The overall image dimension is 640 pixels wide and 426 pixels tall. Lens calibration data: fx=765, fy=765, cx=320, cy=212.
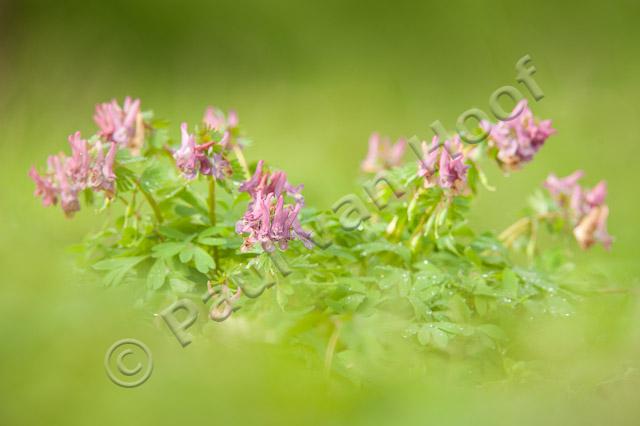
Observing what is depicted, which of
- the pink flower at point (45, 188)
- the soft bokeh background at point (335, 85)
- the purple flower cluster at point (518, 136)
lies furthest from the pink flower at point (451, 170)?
the pink flower at point (45, 188)

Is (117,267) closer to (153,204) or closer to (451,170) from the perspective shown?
(153,204)

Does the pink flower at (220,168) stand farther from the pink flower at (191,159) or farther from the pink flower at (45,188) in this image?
the pink flower at (45,188)

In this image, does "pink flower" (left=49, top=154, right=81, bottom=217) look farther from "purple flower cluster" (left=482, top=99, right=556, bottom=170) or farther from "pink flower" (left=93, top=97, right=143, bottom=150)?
"purple flower cluster" (left=482, top=99, right=556, bottom=170)

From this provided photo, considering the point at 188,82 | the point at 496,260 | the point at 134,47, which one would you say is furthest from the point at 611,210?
the point at 134,47

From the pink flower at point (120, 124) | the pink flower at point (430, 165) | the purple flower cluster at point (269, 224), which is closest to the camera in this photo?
the purple flower cluster at point (269, 224)

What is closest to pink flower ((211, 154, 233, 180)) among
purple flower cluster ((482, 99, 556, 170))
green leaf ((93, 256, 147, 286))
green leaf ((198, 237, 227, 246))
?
green leaf ((198, 237, 227, 246))

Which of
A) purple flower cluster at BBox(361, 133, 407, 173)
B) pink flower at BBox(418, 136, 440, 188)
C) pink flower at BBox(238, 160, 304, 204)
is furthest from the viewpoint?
purple flower cluster at BBox(361, 133, 407, 173)
